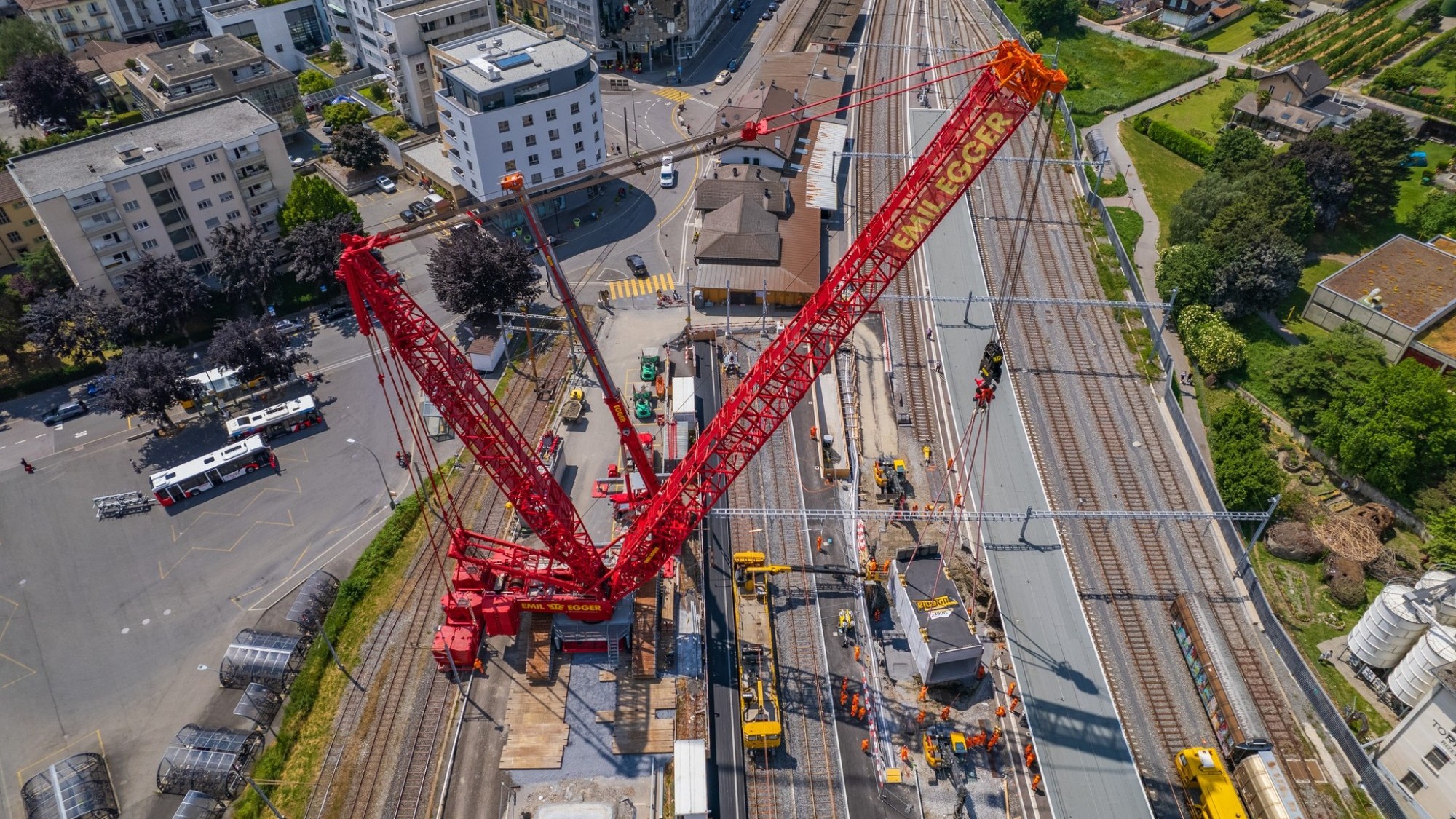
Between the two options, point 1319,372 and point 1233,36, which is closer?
point 1319,372

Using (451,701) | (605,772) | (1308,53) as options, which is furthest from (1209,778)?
(1308,53)

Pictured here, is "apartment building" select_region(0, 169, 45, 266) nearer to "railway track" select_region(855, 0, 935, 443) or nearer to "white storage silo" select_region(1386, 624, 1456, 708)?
"railway track" select_region(855, 0, 935, 443)

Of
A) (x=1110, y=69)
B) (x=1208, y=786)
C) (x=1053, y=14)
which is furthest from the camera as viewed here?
(x=1053, y=14)

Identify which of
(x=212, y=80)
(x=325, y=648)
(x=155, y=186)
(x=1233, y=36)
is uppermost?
(x=212, y=80)

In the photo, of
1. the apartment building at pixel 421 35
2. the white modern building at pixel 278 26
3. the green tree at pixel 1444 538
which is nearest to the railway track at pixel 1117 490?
the green tree at pixel 1444 538

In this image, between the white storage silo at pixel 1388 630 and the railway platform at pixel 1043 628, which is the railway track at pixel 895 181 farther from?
the white storage silo at pixel 1388 630

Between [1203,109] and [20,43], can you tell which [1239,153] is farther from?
[20,43]

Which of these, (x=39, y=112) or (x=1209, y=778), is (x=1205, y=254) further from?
(x=39, y=112)

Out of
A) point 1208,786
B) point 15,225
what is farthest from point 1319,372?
point 15,225
